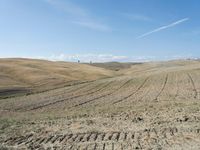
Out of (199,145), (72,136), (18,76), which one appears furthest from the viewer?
(18,76)

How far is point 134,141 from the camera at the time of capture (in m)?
10.5

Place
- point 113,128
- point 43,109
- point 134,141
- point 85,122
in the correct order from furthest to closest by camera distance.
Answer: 1. point 43,109
2. point 85,122
3. point 113,128
4. point 134,141

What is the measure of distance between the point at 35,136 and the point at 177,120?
18.4 ft

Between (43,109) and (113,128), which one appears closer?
(113,128)

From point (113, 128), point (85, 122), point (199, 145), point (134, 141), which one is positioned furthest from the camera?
point (85, 122)

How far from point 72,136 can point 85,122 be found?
7.85 ft

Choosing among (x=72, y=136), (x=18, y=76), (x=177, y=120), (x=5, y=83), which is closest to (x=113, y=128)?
(x=72, y=136)

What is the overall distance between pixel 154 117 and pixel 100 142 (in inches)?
170

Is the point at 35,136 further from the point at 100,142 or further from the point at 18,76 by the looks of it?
the point at 18,76

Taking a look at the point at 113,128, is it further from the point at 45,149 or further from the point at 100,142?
the point at 45,149

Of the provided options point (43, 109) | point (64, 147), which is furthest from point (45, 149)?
point (43, 109)

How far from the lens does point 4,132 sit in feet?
42.9

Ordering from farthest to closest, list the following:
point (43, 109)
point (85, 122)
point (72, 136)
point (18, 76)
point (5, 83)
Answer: point (18, 76) < point (5, 83) < point (43, 109) < point (85, 122) < point (72, 136)

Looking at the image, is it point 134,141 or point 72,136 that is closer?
point 134,141
